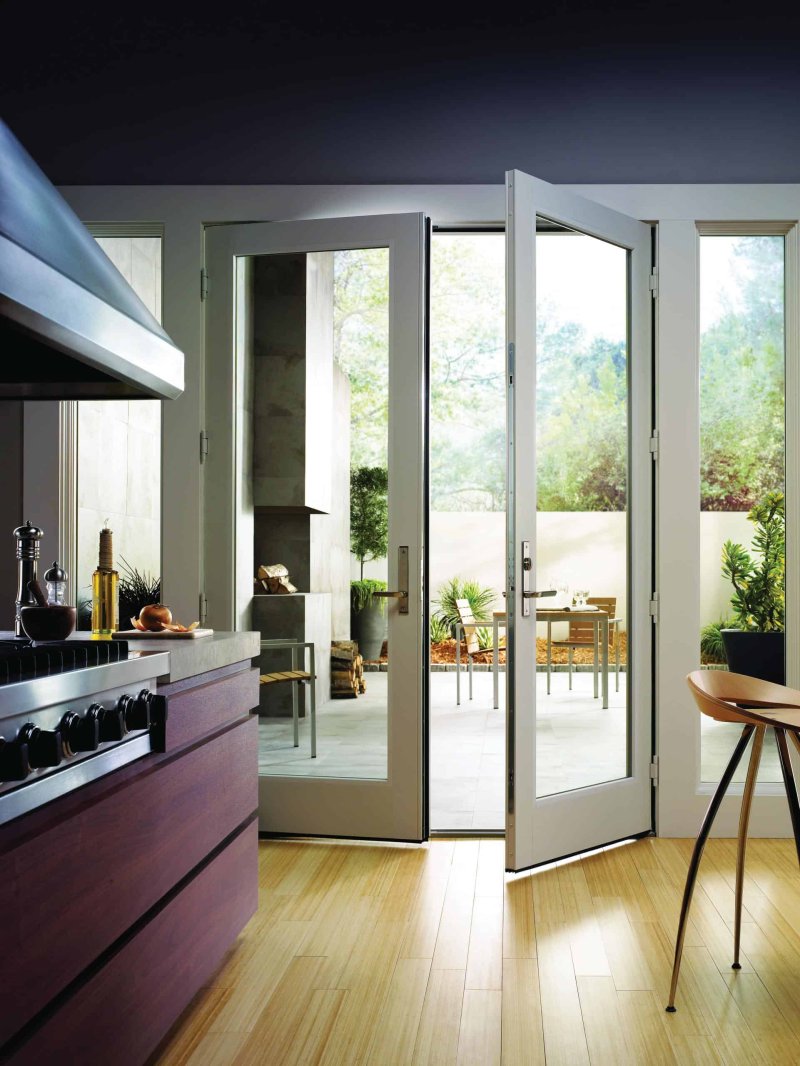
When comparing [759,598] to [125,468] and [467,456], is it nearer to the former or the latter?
[125,468]

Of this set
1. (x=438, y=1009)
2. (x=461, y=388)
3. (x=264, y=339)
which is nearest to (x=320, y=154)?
(x=264, y=339)

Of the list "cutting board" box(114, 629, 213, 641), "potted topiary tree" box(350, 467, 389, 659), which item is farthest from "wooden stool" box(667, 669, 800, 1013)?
"potted topiary tree" box(350, 467, 389, 659)

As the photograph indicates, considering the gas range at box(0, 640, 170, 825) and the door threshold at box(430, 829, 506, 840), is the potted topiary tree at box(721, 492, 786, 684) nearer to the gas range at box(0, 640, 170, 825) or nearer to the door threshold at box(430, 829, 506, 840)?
the door threshold at box(430, 829, 506, 840)

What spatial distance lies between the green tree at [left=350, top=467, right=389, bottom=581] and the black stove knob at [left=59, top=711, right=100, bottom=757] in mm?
2264

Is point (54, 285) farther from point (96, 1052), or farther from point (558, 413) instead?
point (558, 413)

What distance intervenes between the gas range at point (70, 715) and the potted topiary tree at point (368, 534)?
72.0 inches

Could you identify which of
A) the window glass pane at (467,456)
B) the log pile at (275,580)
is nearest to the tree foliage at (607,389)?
the log pile at (275,580)

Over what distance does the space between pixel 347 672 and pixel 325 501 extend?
0.69 m

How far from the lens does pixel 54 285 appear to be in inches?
72.6

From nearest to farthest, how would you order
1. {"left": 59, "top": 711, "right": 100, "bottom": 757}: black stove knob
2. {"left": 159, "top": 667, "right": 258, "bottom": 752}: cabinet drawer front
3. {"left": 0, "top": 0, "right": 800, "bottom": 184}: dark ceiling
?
{"left": 59, "top": 711, "right": 100, "bottom": 757}: black stove knob, {"left": 159, "top": 667, "right": 258, "bottom": 752}: cabinet drawer front, {"left": 0, "top": 0, "right": 800, "bottom": 184}: dark ceiling

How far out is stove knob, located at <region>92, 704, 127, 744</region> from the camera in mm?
1737

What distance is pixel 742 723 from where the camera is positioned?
8.26ft

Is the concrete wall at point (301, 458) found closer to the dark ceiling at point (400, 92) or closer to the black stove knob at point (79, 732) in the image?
the dark ceiling at point (400, 92)

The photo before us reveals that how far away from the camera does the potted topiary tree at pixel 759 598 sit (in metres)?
4.62
